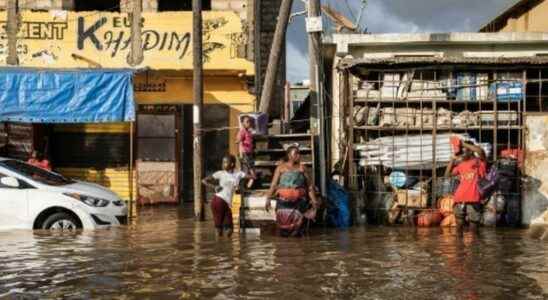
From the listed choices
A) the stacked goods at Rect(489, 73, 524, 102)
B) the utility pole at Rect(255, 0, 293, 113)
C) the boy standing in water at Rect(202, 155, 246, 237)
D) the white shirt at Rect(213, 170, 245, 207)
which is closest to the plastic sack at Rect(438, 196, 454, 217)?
the stacked goods at Rect(489, 73, 524, 102)

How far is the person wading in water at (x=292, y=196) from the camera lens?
12.0 metres

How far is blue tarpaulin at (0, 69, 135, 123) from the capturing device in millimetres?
16000

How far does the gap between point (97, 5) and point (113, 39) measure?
2826mm

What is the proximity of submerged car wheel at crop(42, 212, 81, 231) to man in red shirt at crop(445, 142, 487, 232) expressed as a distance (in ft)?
21.1

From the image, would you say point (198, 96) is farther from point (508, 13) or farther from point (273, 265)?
point (508, 13)

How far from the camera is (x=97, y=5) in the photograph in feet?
66.2

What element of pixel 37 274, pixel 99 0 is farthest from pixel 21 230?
pixel 99 0

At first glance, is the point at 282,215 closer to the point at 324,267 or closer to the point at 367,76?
the point at 324,267

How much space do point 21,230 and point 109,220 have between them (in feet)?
4.76

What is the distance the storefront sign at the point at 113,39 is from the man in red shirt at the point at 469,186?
6.77m

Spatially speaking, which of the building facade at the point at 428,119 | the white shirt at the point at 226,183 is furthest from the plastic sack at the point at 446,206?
the white shirt at the point at 226,183

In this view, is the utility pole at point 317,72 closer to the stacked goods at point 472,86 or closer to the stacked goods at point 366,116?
the stacked goods at point 366,116

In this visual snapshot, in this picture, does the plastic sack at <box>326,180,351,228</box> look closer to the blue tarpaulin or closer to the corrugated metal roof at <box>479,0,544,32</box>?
the blue tarpaulin

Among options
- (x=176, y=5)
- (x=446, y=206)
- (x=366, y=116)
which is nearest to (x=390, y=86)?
(x=366, y=116)
